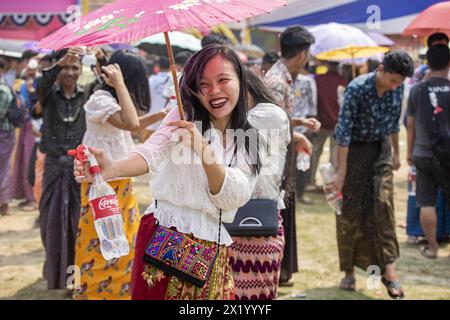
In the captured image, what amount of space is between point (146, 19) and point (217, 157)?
0.63 m

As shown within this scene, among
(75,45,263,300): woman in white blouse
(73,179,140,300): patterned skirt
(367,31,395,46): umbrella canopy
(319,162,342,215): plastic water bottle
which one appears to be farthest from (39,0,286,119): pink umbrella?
(367,31,395,46): umbrella canopy

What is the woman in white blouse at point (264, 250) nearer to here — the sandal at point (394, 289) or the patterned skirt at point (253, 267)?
the patterned skirt at point (253, 267)

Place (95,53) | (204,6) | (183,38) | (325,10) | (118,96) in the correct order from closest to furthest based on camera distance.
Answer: (204,6) → (118,96) → (95,53) → (183,38) → (325,10)

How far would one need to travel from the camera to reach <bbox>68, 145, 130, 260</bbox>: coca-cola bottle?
8.19 ft

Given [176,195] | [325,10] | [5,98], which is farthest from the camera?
[325,10]

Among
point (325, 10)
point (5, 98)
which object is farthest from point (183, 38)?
point (5, 98)

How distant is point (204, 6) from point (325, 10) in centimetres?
777

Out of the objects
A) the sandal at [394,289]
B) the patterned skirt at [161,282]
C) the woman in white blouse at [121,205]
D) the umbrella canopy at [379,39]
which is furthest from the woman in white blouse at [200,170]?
the umbrella canopy at [379,39]

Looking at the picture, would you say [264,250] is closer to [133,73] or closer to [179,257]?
[179,257]

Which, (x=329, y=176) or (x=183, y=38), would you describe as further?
(x=183, y=38)

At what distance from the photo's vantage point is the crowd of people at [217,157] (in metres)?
2.77

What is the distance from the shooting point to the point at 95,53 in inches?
192
